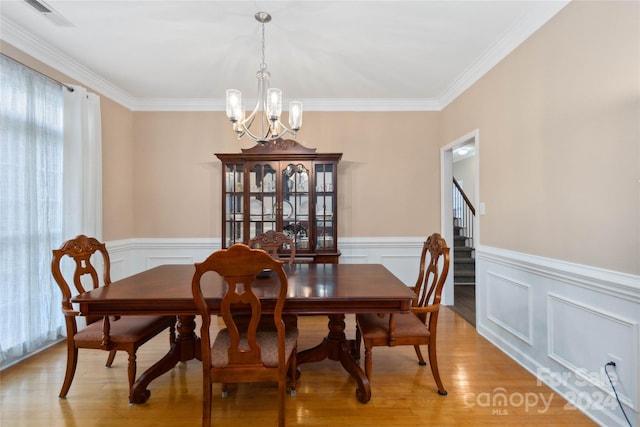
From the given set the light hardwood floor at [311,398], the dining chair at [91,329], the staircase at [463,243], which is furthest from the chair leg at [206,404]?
the staircase at [463,243]

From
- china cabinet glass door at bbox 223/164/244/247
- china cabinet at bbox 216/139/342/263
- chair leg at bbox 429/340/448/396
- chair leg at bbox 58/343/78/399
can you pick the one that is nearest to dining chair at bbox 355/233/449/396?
chair leg at bbox 429/340/448/396

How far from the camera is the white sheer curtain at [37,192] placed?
2279mm

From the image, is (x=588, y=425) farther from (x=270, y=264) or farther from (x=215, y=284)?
(x=215, y=284)

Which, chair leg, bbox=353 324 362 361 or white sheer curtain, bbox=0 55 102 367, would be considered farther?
chair leg, bbox=353 324 362 361

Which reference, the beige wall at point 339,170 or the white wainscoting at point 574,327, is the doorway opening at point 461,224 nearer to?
the beige wall at point 339,170

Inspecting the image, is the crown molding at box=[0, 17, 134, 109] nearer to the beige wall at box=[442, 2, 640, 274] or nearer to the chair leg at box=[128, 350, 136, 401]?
the chair leg at box=[128, 350, 136, 401]

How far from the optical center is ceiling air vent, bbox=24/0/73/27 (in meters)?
2.05

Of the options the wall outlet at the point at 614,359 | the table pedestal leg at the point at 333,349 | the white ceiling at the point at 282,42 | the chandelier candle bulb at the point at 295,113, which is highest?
the white ceiling at the point at 282,42

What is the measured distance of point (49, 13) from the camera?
2164 mm

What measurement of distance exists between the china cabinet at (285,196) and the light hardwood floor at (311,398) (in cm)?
151

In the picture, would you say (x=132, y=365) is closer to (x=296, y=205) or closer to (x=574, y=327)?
(x=296, y=205)

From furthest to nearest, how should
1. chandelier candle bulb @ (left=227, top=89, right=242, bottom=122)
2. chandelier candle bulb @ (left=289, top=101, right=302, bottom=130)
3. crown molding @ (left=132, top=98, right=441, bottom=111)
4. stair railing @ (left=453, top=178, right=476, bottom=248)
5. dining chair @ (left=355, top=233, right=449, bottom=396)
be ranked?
1. stair railing @ (left=453, top=178, right=476, bottom=248)
2. crown molding @ (left=132, top=98, right=441, bottom=111)
3. chandelier candle bulb @ (left=289, top=101, right=302, bottom=130)
4. chandelier candle bulb @ (left=227, top=89, right=242, bottom=122)
5. dining chair @ (left=355, top=233, right=449, bottom=396)

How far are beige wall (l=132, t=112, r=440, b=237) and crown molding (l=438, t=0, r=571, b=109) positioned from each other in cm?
73

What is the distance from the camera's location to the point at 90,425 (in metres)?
1.68
